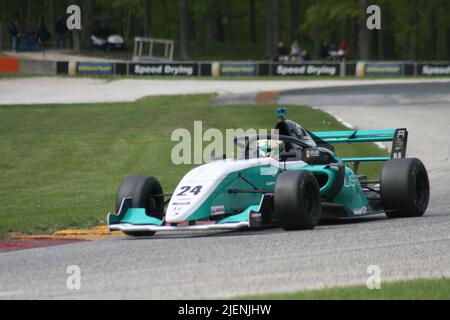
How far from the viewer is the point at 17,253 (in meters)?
11.5

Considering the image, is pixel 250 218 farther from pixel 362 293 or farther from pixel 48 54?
pixel 48 54

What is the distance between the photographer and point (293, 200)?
1209 centimetres

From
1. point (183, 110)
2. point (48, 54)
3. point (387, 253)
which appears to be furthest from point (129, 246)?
point (48, 54)

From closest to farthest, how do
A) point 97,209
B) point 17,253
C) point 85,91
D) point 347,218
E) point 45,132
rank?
1. point 17,253
2. point 347,218
3. point 97,209
4. point 45,132
5. point 85,91

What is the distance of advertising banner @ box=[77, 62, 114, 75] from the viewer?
48.3 m

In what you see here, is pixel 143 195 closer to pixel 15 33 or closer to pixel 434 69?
pixel 434 69

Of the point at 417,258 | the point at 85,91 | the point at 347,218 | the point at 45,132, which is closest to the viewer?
the point at 417,258

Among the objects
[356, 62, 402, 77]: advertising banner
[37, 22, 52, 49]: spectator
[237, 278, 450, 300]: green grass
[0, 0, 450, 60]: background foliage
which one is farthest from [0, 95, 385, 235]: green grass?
[0, 0, 450, 60]: background foliage

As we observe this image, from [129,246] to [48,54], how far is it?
42707mm

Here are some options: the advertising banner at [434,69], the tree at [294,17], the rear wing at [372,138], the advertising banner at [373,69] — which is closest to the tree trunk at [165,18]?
the tree at [294,17]

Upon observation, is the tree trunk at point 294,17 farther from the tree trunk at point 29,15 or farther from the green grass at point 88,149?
the green grass at point 88,149

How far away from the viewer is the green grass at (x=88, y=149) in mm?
16125

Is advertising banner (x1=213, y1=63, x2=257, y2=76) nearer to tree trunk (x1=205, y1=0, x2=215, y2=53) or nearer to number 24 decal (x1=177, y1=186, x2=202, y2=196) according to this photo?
tree trunk (x1=205, y1=0, x2=215, y2=53)

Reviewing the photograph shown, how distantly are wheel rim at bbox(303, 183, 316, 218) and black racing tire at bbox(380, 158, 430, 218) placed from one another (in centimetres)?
160
